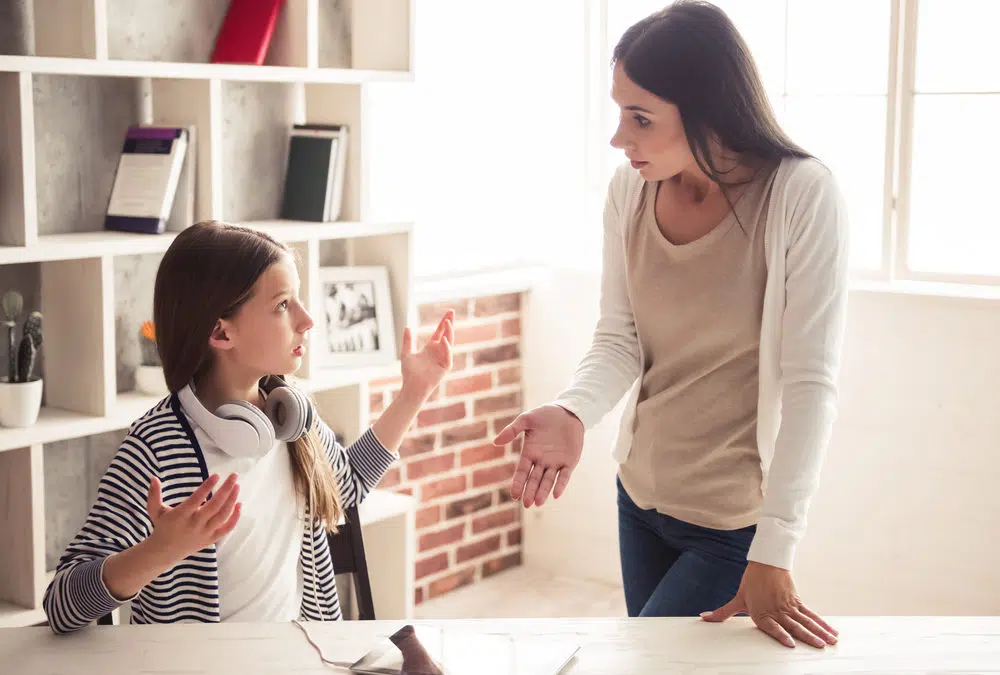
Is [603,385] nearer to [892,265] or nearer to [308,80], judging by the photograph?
[308,80]

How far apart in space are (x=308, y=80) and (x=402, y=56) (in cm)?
34

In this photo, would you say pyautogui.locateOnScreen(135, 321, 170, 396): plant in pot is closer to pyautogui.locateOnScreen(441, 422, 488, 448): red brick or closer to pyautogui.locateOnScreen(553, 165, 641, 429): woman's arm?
pyautogui.locateOnScreen(553, 165, 641, 429): woman's arm

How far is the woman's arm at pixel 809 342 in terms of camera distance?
67.4 inches

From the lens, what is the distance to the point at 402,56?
309 cm

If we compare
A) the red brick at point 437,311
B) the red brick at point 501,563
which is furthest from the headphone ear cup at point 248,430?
the red brick at point 501,563

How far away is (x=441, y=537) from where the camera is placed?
3979 mm

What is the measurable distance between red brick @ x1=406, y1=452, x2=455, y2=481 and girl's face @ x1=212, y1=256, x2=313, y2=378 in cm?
188

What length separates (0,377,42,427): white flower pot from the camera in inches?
96.2

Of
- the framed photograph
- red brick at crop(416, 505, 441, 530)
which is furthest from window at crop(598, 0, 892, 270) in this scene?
red brick at crop(416, 505, 441, 530)

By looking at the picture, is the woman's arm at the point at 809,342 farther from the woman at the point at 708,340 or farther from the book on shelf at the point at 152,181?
the book on shelf at the point at 152,181

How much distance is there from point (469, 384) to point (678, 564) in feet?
7.15

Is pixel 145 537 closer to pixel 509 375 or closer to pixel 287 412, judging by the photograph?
pixel 287 412

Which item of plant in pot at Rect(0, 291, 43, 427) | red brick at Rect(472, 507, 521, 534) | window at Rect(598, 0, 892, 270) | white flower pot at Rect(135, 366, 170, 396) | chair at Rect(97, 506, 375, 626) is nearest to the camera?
chair at Rect(97, 506, 375, 626)

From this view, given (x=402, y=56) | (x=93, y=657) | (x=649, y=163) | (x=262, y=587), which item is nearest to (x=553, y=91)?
(x=402, y=56)
